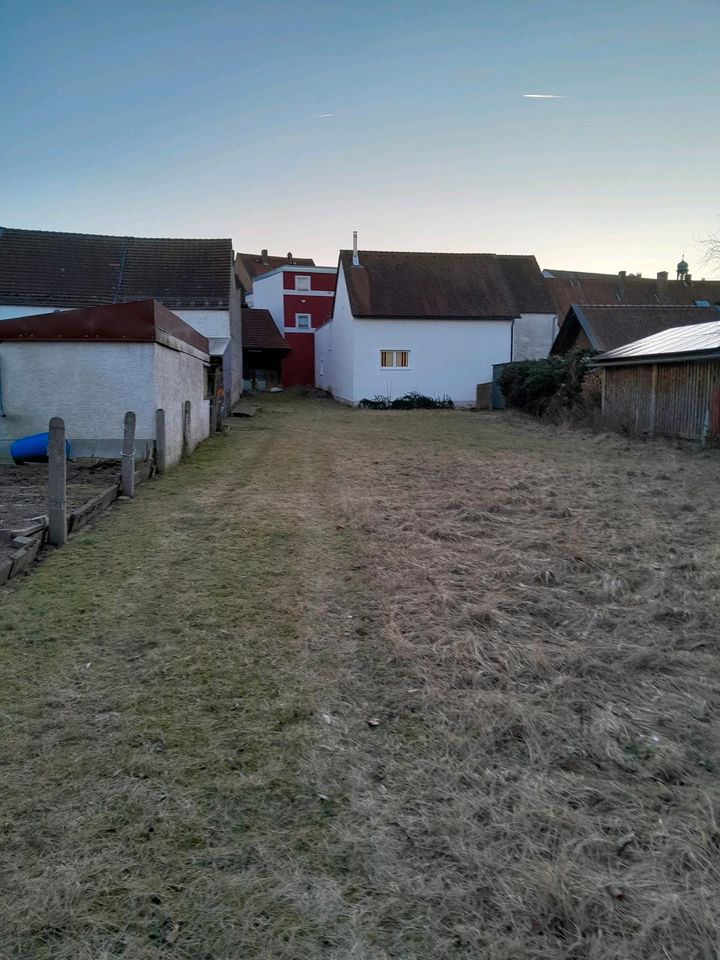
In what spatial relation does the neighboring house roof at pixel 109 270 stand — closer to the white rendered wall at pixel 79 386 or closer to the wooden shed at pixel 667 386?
the white rendered wall at pixel 79 386

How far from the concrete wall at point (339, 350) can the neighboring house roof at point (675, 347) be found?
41.9 feet

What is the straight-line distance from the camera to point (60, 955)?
→ 1.99 metres

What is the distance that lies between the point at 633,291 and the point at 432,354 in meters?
20.4

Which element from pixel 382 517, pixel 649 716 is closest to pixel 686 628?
pixel 649 716

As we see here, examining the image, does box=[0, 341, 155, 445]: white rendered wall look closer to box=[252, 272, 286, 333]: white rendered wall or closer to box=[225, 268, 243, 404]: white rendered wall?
box=[225, 268, 243, 404]: white rendered wall

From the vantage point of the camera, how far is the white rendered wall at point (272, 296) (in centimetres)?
3856

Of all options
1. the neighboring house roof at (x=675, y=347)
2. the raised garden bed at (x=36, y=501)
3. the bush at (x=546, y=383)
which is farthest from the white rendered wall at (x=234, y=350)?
the raised garden bed at (x=36, y=501)

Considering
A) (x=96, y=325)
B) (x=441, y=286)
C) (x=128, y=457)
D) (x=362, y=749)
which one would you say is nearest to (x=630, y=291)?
(x=441, y=286)

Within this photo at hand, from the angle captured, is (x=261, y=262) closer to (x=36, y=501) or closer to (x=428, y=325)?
(x=428, y=325)

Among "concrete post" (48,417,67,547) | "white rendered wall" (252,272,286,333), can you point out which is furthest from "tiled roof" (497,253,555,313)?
"concrete post" (48,417,67,547)

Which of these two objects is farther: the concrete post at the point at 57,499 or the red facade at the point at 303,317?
the red facade at the point at 303,317

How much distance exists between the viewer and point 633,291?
41906 mm

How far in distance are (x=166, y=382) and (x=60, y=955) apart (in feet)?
34.6

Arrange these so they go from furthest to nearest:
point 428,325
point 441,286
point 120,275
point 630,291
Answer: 1. point 630,291
2. point 441,286
3. point 428,325
4. point 120,275
